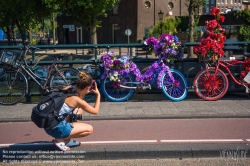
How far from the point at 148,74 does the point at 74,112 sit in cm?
343

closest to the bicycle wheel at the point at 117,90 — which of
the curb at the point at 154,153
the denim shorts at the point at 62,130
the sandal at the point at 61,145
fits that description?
the curb at the point at 154,153

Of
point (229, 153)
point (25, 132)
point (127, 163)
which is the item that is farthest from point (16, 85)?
point (229, 153)

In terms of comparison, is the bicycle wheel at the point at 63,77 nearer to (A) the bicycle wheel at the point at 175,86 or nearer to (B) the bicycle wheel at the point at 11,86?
(B) the bicycle wheel at the point at 11,86

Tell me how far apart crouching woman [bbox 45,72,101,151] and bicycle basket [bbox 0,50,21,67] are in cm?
347

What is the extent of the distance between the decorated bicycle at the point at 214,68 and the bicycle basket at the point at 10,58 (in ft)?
12.7

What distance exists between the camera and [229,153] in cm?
498

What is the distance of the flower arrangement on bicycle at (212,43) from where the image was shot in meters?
7.94

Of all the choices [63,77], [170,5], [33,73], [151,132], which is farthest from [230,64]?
A: [170,5]

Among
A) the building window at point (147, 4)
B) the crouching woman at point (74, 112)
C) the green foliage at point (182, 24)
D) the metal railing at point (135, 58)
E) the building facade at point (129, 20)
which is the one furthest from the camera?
the building window at point (147, 4)

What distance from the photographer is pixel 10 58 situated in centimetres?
784

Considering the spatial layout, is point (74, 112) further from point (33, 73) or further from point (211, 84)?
point (211, 84)

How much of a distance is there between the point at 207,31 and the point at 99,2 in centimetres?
1988

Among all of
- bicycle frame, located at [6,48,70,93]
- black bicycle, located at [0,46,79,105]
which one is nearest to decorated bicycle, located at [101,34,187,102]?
black bicycle, located at [0,46,79,105]

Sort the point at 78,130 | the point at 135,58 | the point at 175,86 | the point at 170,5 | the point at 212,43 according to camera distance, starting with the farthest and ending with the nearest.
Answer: the point at 170,5 → the point at 135,58 → the point at 175,86 → the point at 212,43 → the point at 78,130
